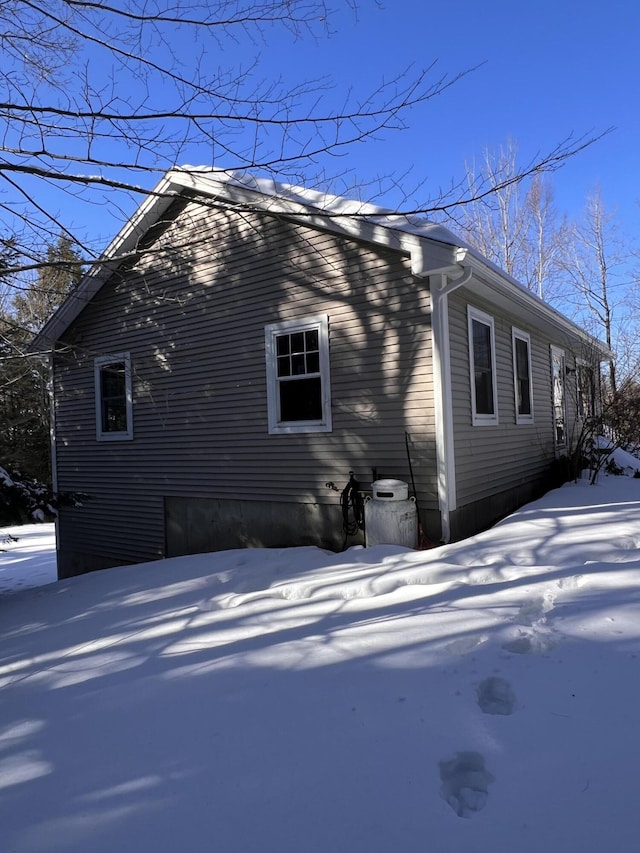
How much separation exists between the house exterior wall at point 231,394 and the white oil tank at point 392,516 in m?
0.29

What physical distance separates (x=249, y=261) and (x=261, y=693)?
20.2 feet

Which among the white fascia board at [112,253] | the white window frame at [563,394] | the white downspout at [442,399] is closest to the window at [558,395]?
the white window frame at [563,394]

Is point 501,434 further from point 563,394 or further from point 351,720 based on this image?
point 351,720

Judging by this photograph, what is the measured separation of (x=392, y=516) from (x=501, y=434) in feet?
9.56

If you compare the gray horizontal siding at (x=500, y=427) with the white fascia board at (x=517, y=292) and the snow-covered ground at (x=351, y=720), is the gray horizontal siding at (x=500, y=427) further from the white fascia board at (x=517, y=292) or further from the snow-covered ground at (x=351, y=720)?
the snow-covered ground at (x=351, y=720)

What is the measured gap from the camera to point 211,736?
2.58 meters

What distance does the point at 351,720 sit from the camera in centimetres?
254

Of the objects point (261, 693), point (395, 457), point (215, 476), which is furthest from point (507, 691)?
point (215, 476)

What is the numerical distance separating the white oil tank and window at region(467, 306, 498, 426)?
62.4 inches

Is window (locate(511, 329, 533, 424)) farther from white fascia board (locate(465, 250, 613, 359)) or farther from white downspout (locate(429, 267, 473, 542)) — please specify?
white downspout (locate(429, 267, 473, 542))

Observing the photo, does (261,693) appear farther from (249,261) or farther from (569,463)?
(569,463)

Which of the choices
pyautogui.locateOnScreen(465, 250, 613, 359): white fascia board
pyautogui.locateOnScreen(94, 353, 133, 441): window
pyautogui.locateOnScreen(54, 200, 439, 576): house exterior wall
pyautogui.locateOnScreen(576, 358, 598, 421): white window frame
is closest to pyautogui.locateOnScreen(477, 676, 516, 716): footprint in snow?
pyautogui.locateOnScreen(54, 200, 439, 576): house exterior wall

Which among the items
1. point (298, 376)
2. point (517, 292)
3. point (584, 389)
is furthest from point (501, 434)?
point (584, 389)

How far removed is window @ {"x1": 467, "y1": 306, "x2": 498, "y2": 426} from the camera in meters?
7.05
